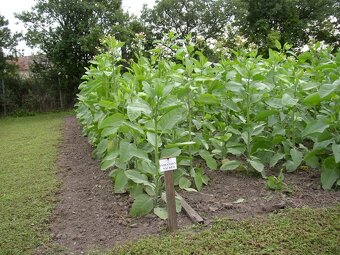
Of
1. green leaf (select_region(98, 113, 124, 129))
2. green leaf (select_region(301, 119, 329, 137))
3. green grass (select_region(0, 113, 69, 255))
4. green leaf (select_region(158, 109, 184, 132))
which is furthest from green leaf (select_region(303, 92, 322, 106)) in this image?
green grass (select_region(0, 113, 69, 255))

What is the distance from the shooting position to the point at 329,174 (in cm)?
305

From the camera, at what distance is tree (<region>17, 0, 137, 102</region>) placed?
1520cm

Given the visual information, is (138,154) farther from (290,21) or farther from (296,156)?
(290,21)

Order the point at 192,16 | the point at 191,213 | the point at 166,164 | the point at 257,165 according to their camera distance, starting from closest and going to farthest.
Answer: the point at 166,164, the point at 191,213, the point at 257,165, the point at 192,16

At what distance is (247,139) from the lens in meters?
3.39

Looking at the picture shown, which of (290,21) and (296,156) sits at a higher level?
(290,21)

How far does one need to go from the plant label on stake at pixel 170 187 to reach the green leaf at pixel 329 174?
1368mm

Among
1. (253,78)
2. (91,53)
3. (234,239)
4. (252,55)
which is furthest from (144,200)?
(91,53)

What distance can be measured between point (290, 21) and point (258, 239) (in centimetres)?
2152

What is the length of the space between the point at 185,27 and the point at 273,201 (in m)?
19.0

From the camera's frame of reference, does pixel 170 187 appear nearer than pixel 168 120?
Yes

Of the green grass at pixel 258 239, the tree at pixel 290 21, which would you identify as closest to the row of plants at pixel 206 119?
the green grass at pixel 258 239

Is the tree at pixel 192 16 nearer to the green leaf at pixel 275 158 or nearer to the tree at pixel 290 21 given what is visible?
the tree at pixel 290 21

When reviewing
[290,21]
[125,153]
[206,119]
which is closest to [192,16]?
[290,21]
